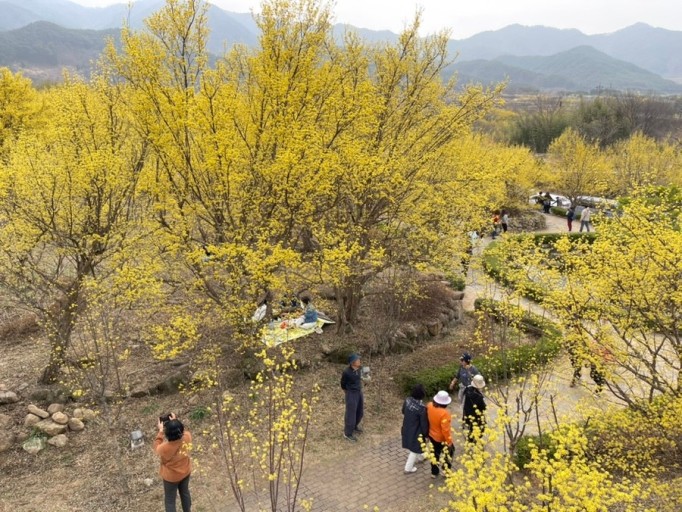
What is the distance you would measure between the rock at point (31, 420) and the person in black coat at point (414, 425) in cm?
697

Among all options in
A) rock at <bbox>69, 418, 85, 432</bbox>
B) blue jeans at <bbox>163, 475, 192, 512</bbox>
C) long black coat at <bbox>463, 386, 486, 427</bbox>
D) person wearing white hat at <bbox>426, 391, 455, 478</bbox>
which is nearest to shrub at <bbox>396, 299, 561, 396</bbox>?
long black coat at <bbox>463, 386, 486, 427</bbox>

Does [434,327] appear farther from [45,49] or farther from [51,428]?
[45,49]

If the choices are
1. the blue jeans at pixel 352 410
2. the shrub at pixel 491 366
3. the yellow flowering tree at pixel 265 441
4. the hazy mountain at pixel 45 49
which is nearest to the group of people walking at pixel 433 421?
the blue jeans at pixel 352 410

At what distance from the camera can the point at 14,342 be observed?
41.7 feet

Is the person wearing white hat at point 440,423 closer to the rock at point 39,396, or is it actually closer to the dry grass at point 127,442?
the dry grass at point 127,442

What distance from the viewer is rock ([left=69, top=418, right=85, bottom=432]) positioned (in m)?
9.06

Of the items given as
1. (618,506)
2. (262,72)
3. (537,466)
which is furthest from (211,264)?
(618,506)

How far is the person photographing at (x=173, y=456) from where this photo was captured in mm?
6375

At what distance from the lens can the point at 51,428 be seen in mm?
8836

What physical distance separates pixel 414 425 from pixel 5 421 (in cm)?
776

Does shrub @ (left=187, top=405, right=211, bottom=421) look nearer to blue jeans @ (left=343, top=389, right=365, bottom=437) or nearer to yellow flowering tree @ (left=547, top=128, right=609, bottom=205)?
blue jeans @ (left=343, top=389, right=365, bottom=437)

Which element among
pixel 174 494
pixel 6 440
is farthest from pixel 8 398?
pixel 174 494

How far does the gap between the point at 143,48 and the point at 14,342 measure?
8819 millimetres

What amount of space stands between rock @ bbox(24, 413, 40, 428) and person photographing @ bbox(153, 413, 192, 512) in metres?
4.11
